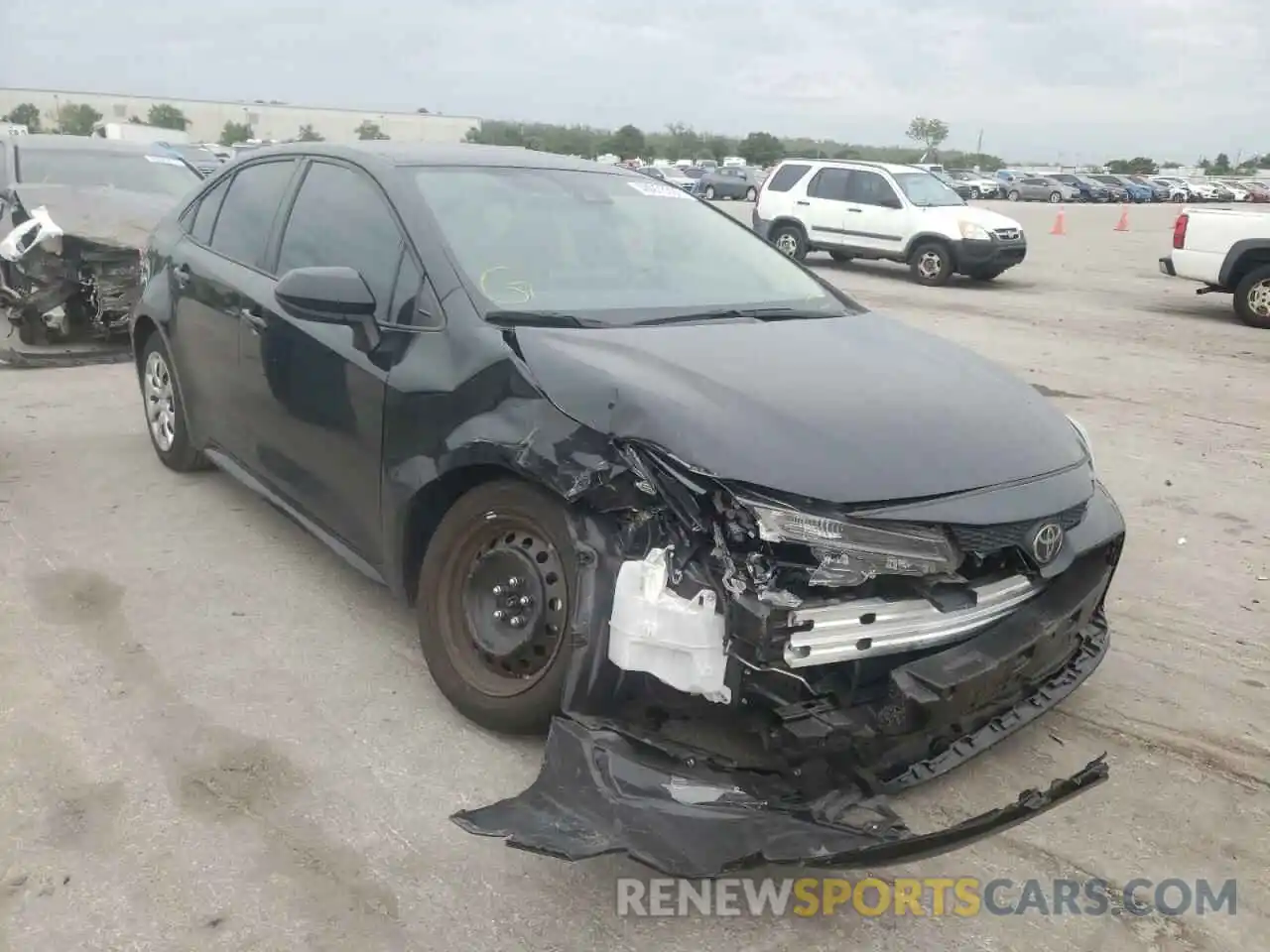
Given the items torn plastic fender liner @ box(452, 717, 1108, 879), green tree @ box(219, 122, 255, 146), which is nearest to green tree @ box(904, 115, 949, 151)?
green tree @ box(219, 122, 255, 146)

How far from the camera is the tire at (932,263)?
52.8 ft

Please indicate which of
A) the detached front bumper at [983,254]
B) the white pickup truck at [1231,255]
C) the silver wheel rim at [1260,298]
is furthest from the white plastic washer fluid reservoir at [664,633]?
the detached front bumper at [983,254]

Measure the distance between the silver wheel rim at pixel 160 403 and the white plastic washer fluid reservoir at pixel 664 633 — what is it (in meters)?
3.67

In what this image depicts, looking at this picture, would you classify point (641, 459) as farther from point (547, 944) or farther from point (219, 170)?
point (219, 170)

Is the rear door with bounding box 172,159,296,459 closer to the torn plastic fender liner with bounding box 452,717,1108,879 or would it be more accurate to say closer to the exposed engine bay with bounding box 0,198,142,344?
the torn plastic fender liner with bounding box 452,717,1108,879

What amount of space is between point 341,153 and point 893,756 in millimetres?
3108

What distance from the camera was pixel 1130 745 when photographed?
343 cm

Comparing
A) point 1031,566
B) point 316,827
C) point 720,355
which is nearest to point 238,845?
point 316,827

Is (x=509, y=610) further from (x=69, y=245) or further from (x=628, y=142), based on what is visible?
(x=628, y=142)

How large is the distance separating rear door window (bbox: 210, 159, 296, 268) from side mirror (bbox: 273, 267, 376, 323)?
106 centimetres

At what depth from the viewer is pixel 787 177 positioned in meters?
18.3

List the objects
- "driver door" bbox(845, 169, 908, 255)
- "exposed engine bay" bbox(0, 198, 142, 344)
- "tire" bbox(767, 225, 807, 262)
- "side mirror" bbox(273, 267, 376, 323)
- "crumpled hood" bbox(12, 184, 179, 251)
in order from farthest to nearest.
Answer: "tire" bbox(767, 225, 807, 262) < "driver door" bbox(845, 169, 908, 255) < "crumpled hood" bbox(12, 184, 179, 251) < "exposed engine bay" bbox(0, 198, 142, 344) < "side mirror" bbox(273, 267, 376, 323)

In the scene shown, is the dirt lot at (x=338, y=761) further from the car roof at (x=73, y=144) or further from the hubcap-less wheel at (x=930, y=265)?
the hubcap-less wheel at (x=930, y=265)

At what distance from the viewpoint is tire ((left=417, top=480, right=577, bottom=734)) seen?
294cm
